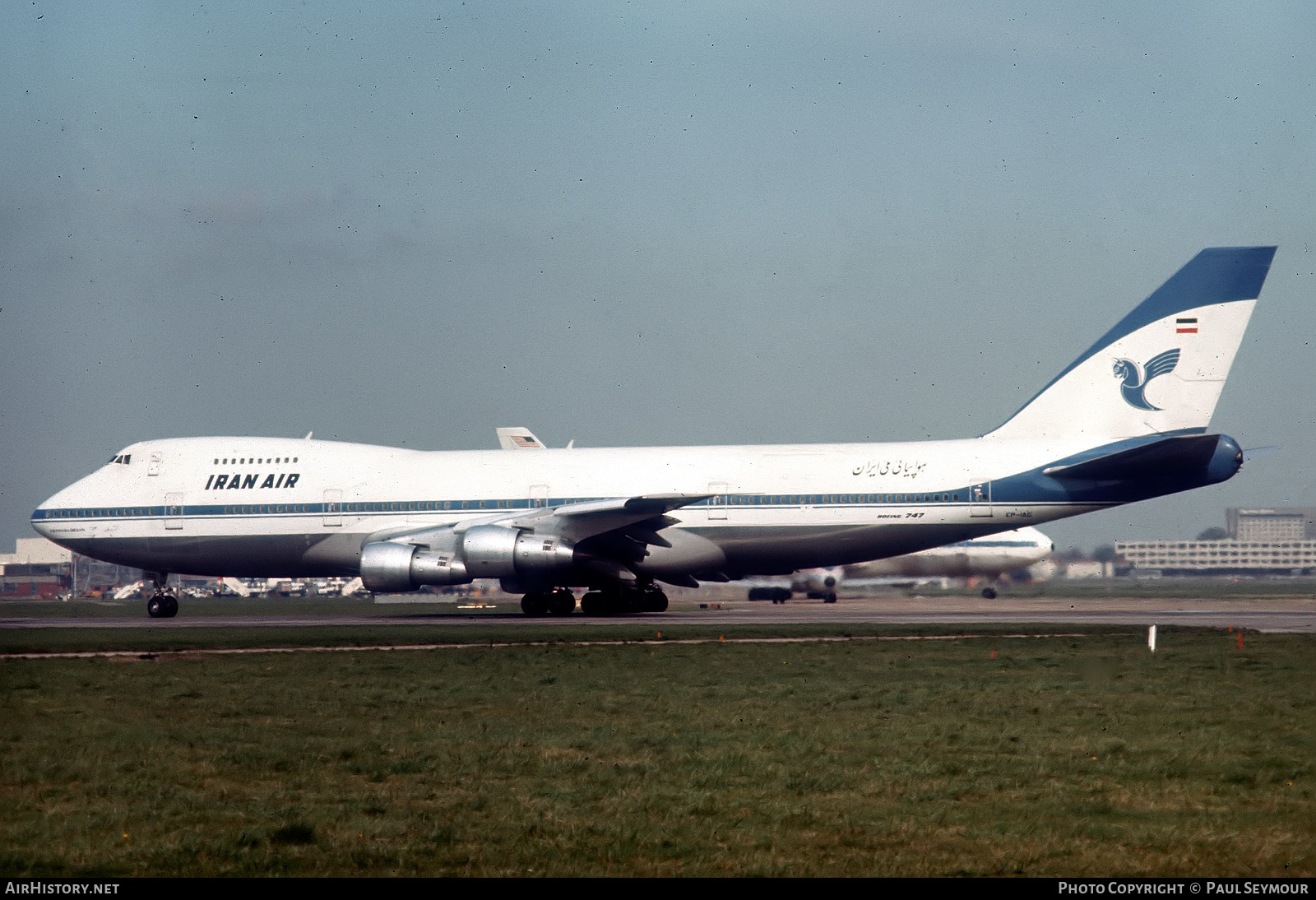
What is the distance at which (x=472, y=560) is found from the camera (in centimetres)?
3441

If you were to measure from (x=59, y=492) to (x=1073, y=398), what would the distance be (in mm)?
29306

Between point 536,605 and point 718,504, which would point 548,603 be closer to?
point 536,605

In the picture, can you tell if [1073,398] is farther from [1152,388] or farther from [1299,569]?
[1299,569]

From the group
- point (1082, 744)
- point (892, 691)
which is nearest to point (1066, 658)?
point (892, 691)

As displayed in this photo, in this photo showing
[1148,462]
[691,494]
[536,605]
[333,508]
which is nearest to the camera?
[1148,462]

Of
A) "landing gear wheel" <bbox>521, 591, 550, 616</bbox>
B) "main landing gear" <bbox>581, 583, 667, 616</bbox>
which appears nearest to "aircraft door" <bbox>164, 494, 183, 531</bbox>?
"landing gear wheel" <bbox>521, 591, 550, 616</bbox>

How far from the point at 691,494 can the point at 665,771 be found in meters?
24.6

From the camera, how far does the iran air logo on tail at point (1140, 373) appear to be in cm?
3594

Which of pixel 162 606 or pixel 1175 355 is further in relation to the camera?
pixel 162 606

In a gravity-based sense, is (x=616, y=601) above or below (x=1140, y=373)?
below

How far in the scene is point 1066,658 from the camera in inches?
803

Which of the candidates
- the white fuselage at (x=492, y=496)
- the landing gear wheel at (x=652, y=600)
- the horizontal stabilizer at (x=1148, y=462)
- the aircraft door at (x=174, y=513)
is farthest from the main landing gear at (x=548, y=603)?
the horizontal stabilizer at (x=1148, y=462)

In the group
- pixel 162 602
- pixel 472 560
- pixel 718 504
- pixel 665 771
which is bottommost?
pixel 665 771

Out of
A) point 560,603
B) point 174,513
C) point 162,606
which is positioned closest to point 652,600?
point 560,603
